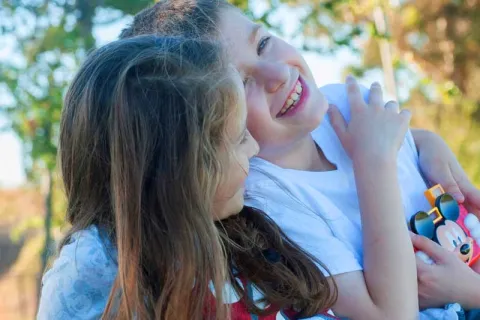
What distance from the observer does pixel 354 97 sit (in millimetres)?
1952

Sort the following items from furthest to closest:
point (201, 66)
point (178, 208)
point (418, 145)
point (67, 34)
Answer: point (67, 34) < point (418, 145) < point (201, 66) < point (178, 208)

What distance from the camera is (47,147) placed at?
14.2ft

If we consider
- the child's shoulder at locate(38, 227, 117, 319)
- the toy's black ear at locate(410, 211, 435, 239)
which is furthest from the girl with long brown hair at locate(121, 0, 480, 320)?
the child's shoulder at locate(38, 227, 117, 319)

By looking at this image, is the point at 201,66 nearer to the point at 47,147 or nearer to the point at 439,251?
the point at 439,251

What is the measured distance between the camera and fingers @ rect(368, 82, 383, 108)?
1913 mm

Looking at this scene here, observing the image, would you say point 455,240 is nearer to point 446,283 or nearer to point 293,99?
point 446,283

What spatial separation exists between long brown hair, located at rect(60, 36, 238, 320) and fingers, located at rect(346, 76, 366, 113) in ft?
1.94

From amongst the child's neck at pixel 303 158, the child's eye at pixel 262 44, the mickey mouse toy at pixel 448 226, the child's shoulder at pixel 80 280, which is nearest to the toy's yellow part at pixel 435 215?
the mickey mouse toy at pixel 448 226

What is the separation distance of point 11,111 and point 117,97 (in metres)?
3.31

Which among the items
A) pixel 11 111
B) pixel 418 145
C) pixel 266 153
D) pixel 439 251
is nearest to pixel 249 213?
pixel 266 153

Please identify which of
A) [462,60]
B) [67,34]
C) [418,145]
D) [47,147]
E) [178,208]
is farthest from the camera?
[462,60]

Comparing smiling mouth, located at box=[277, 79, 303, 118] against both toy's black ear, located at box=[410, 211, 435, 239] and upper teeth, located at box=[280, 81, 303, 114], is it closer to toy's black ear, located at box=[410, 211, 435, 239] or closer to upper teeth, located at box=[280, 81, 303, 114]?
upper teeth, located at box=[280, 81, 303, 114]

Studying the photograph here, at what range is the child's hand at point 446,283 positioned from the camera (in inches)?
65.6

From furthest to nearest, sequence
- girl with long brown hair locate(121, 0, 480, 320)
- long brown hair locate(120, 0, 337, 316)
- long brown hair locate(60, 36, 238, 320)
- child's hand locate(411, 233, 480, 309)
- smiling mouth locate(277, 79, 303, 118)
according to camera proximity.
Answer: smiling mouth locate(277, 79, 303, 118), child's hand locate(411, 233, 480, 309), girl with long brown hair locate(121, 0, 480, 320), long brown hair locate(120, 0, 337, 316), long brown hair locate(60, 36, 238, 320)
